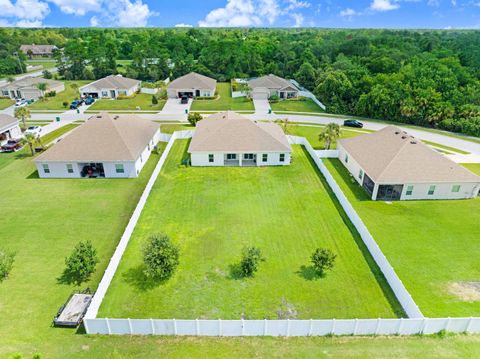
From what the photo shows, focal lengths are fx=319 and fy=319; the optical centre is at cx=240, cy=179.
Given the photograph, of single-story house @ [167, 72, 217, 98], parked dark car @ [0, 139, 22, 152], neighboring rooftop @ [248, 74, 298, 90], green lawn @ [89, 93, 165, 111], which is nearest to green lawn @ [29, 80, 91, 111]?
green lawn @ [89, 93, 165, 111]

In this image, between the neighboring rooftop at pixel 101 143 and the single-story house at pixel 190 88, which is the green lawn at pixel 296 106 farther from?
the neighboring rooftop at pixel 101 143

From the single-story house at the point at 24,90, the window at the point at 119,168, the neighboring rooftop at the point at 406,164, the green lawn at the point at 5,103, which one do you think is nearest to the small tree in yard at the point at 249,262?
the neighboring rooftop at the point at 406,164

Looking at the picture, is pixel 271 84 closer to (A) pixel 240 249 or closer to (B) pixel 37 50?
(A) pixel 240 249

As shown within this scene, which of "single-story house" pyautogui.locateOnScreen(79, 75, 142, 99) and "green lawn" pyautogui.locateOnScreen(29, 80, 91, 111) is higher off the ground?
"single-story house" pyautogui.locateOnScreen(79, 75, 142, 99)

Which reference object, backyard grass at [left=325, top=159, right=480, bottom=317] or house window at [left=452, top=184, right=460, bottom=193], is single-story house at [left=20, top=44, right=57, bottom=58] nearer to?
backyard grass at [left=325, top=159, right=480, bottom=317]

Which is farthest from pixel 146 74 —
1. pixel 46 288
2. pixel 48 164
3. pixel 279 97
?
pixel 46 288

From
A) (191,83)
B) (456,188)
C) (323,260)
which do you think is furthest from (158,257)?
(191,83)

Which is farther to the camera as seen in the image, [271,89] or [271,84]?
[271,84]
